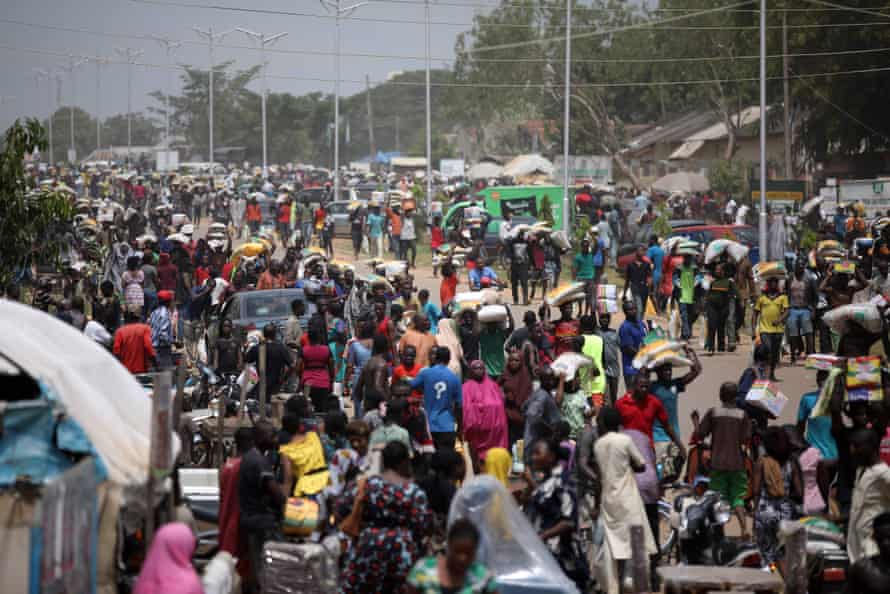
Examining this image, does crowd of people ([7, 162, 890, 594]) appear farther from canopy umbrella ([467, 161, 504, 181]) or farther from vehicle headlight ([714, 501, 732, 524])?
canopy umbrella ([467, 161, 504, 181])

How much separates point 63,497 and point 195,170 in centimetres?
8142

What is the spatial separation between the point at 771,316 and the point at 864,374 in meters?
7.41

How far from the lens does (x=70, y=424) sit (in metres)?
8.41

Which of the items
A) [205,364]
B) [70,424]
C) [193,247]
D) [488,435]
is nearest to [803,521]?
[488,435]

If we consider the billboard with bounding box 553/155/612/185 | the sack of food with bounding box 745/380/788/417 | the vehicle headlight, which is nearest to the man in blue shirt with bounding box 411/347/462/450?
the sack of food with bounding box 745/380/788/417

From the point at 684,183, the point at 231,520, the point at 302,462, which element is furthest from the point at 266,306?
the point at 684,183

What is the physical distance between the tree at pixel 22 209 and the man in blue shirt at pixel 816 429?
791 centimetres

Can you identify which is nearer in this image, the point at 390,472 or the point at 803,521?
the point at 390,472

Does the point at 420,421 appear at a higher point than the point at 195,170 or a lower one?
lower

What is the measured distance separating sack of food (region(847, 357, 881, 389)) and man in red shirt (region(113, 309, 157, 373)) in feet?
24.8

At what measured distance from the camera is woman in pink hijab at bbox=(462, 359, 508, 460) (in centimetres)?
1248

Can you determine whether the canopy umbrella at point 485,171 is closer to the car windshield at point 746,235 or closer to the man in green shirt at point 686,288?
the car windshield at point 746,235

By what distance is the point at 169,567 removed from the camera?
7.70 meters

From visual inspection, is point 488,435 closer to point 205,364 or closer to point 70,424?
point 70,424
